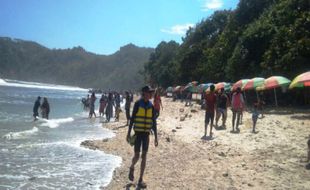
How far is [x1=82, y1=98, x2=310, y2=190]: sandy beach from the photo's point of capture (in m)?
8.98

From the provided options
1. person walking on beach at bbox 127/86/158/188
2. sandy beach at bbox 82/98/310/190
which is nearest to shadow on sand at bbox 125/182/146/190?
sandy beach at bbox 82/98/310/190

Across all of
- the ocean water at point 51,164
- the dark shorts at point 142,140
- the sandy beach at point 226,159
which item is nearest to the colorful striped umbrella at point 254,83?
the sandy beach at point 226,159

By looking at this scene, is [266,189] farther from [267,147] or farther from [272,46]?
[272,46]

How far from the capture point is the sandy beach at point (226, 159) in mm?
8984

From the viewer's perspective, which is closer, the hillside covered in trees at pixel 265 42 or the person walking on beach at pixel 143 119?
the person walking on beach at pixel 143 119

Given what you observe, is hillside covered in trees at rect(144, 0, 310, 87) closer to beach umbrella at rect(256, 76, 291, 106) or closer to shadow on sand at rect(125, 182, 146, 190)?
beach umbrella at rect(256, 76, 291, 106)

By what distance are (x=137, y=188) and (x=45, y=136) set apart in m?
11.6

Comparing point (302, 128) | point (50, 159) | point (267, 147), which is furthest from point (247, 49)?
point (50, 159)

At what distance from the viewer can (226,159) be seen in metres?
11.2

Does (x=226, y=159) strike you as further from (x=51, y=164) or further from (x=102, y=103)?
(x=102, y=103)

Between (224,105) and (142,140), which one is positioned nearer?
(142,140)

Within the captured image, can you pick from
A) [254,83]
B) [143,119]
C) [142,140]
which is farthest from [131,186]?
[254,83]

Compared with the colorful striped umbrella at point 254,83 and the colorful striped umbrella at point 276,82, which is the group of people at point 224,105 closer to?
the colorful striped umbrella at point 276,82

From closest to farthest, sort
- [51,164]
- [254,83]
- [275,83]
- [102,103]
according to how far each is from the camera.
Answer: [51,164] < [275,83] < [254,83] < [102,103]
